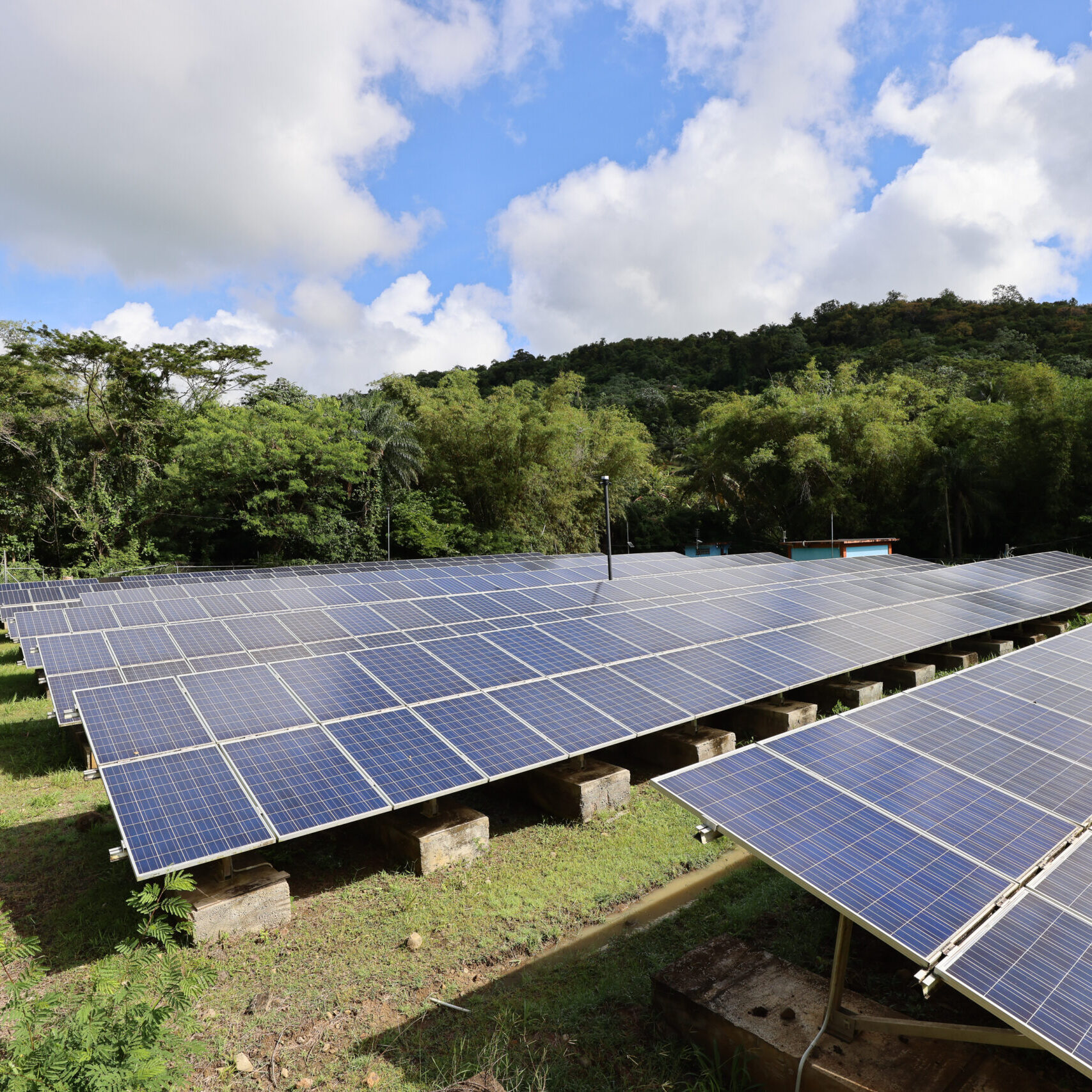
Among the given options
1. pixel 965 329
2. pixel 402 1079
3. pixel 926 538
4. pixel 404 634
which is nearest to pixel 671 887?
pixel 402 1079

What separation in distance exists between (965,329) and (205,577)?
61336mm

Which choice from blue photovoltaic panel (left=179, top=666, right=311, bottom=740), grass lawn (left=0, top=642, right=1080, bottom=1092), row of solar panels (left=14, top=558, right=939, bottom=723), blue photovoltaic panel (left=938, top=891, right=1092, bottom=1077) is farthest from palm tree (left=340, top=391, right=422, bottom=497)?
blue photovoltaic panel (left=938, top=891, right=1092, bottom=1077)

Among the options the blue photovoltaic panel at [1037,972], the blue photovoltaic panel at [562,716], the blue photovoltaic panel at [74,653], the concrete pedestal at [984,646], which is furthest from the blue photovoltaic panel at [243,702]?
the concrete pedestal at [984,646]

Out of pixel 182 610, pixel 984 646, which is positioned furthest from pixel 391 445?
pixel 984 646

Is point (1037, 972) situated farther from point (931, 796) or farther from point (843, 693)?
point (843, 693)

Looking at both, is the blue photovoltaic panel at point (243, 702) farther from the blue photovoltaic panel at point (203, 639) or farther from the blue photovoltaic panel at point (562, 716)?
the blue photovoltaic panel at point (562, 716)

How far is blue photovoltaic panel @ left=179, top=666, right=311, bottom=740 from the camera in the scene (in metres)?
7.47

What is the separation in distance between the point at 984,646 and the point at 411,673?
45.1ft

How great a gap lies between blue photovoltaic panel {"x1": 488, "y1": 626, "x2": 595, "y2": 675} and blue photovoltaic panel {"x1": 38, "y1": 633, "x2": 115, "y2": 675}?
17.4 feet

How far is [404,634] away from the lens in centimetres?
1096

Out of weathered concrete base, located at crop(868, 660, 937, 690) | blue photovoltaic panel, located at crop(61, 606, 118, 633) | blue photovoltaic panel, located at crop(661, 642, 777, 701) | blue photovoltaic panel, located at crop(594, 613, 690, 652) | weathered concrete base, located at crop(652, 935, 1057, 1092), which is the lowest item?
weathered concrete base, located at crop(868, 660, 937, 690)

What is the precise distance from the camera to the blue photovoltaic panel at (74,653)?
8977 mm

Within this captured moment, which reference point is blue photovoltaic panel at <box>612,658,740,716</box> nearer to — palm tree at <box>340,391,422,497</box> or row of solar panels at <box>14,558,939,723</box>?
row of solar panels at <box>14,558,939,723</box>

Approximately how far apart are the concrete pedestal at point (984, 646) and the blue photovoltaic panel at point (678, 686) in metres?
9.48
